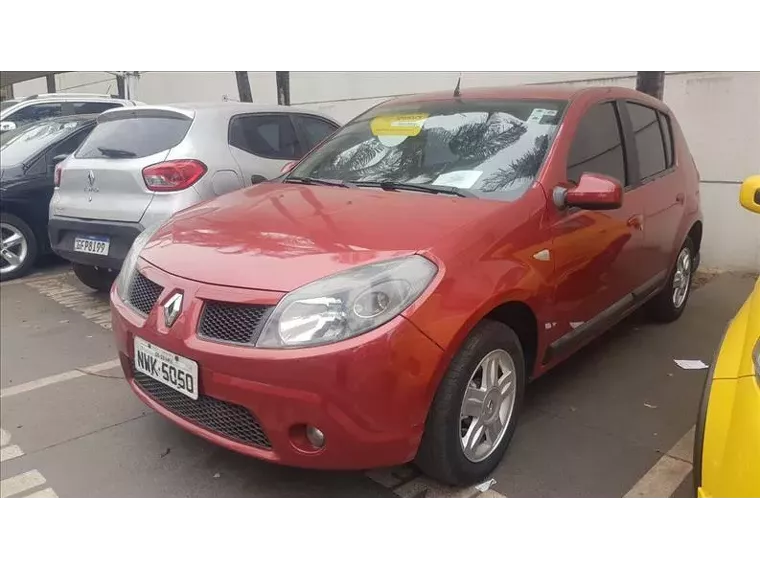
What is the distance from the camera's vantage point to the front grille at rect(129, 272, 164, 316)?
282 cm

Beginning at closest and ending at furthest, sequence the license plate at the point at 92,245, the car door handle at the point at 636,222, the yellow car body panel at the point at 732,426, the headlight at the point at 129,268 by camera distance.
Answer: the yellow car body panel at the point at 732,426, the headlight at the point at 129,268, the car door handle at the point at 636,222, the license plate at the point at 92,245

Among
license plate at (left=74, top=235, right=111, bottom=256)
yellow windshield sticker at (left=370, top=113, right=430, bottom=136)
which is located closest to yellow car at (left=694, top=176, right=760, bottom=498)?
yellow windshield sticker at (left=370, top=113, right=430, bottom=136)

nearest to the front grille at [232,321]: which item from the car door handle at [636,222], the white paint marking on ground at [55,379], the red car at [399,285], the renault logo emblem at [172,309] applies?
the red car at [399,285]

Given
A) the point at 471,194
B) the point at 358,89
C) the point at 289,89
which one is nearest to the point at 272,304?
the point at 471,194

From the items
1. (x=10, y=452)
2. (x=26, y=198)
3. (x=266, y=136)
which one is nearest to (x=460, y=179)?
(x=10, y=452)

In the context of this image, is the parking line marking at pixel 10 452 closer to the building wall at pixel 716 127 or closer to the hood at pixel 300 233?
the hood at pixel 300 233

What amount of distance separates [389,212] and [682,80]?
476 cm

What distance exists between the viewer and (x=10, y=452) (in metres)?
3.26

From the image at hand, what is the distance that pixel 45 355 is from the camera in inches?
178

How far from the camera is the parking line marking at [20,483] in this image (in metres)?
2.93

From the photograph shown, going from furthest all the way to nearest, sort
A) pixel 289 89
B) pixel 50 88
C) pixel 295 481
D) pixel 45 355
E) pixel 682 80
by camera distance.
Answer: pixel 50 88 < pixel 289 89 < pixel 682 80 < pixel 45 355 < pixel 295 481

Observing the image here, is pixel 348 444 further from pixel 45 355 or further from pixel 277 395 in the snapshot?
pixel 45 355

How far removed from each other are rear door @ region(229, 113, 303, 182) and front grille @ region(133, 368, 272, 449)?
2664 mm

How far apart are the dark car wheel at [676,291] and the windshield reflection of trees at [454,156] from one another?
6.70ft
